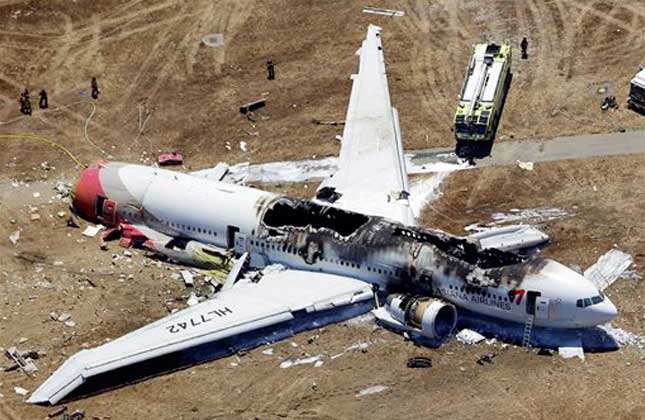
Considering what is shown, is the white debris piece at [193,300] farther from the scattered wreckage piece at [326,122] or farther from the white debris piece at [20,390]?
the scattered wreckage piece at [326,122]

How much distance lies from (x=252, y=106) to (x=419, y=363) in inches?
1116

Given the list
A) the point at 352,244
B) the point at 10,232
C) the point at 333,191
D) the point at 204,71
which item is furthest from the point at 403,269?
the point at 204,71

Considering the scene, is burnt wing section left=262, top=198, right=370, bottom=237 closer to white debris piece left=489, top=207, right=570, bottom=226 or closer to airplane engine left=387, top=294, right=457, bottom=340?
airplane engine left=387, top=294, right=457, bottom=340

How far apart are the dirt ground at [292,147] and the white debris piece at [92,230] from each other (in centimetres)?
50

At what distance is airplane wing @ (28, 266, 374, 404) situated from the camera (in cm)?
5866

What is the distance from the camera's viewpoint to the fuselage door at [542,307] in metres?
61.2

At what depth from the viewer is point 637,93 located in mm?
81750

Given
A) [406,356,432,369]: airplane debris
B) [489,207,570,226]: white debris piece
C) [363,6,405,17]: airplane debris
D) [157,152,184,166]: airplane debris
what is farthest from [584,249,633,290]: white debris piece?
[363,6,405,17]: airplane debris

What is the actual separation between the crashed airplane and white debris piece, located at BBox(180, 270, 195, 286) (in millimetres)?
1372

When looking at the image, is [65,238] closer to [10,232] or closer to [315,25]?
[10,232]

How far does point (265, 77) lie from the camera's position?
289 feet

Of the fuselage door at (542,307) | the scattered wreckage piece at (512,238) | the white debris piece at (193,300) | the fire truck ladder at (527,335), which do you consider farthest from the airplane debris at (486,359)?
the white debris piece at (193,300)

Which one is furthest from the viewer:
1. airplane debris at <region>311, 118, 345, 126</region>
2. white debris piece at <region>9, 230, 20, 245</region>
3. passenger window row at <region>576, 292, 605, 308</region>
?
airplane debris at <region>311, 118, 345, 126</region>

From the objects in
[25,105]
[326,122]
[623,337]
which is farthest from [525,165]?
[25,105]
